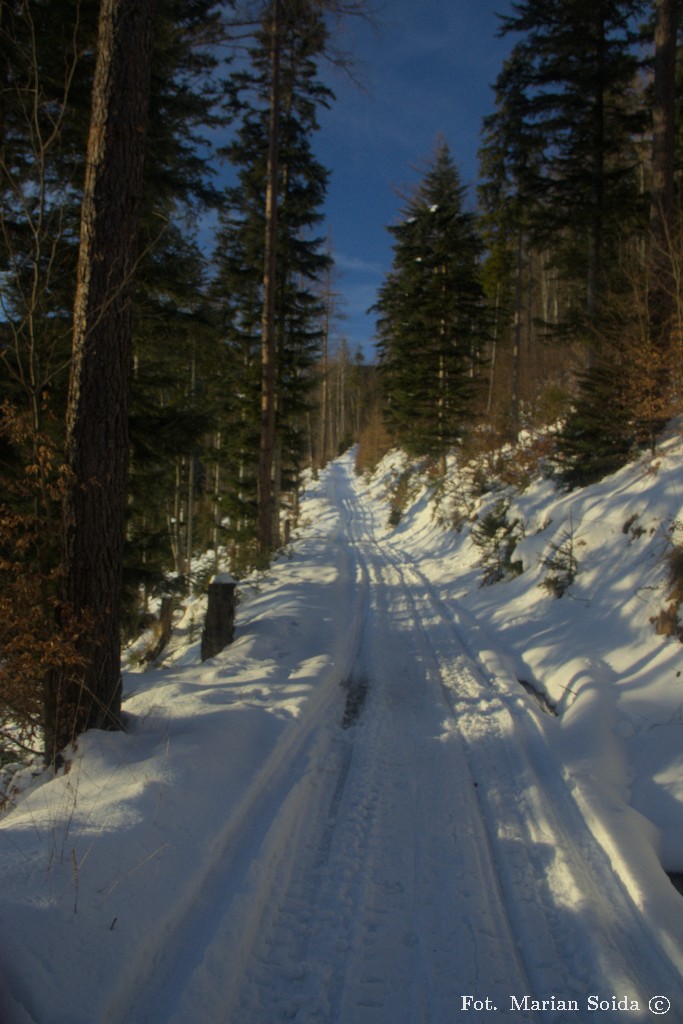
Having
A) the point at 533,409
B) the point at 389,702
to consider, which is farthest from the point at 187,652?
the point at 533,409

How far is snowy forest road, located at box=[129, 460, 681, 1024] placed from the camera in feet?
7.18

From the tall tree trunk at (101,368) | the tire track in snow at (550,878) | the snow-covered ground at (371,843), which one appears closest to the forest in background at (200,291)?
the tall tree trunk at (101,368)

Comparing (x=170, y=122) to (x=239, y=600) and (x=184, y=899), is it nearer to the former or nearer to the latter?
(x=239, y=600)

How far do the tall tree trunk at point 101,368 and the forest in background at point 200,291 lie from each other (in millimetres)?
19

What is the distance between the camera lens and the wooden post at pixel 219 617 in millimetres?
6910

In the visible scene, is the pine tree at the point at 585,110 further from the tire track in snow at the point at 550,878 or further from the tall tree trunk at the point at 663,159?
the tire track in snow at the point at 550,878

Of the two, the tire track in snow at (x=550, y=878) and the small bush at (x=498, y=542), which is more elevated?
the small bush at (x=498, y=542)

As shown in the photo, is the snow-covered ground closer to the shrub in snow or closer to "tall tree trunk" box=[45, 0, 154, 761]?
"tall tree trunk" box=[45, 0, 154, 761]

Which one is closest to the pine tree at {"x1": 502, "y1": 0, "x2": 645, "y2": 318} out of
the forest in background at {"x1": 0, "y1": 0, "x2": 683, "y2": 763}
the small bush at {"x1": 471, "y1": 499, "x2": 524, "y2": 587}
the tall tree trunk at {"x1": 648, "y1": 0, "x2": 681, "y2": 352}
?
the forest in background at {"x1": 0, "y1": 0, "x2": 683, "y2": 763}

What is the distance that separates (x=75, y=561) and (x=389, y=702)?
346 cm

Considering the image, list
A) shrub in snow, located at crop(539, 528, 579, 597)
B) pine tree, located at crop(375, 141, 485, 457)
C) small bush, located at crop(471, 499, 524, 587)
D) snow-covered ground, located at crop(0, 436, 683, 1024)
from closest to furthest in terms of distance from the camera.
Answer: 1. snow-covered ground, located at crop(0, 436, 683, 1024)
2. shrub in snow, located at crop(539, 528, 579, 597)
3. small bush, located at crop(471, 499, 524, 587)
4. pine tree, located at crop(375, 141, 485, 457)

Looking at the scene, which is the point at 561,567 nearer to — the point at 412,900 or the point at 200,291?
the point at 412,900

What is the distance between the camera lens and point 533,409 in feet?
64.3

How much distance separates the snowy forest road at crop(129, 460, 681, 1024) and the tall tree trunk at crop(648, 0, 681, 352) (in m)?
8.32
